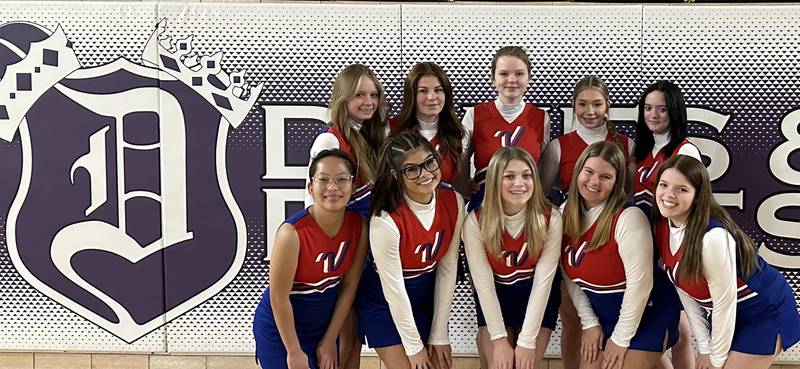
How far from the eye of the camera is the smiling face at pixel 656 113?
2.85 metres

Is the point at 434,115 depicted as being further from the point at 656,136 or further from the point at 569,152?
the point at 656,136

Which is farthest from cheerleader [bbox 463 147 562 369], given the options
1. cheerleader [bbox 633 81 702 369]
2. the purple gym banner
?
the purple gym banner

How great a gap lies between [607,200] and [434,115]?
2.51ft

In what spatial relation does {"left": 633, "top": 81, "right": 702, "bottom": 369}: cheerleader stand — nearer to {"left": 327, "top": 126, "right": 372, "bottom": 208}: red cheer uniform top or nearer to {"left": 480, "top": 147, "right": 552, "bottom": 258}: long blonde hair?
{"left": 480, "top": 147, "right": 552, "bottom": 258}: long blonde hair

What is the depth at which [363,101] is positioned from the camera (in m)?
2.76

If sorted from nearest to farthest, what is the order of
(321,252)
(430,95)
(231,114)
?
1. (321,252)
2. (430,95)
3. (231,114)

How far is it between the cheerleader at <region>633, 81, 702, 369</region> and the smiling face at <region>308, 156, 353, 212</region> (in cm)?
130

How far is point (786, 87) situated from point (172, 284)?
10.4 ft

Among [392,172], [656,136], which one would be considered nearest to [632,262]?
[656,136]

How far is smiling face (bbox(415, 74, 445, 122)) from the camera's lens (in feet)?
8.96

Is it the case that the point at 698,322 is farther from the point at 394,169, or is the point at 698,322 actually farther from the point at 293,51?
the point at 293,51

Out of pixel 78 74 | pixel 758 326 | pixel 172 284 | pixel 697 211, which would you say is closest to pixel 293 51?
pixel 78 74

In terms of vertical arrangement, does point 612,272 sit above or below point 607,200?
below

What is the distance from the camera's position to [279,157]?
11.0ft
